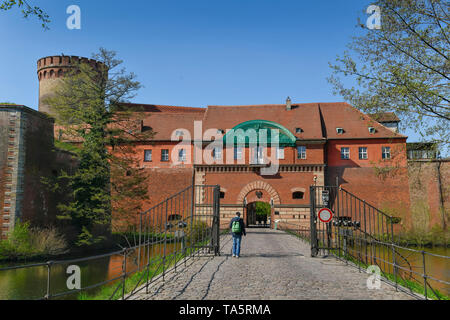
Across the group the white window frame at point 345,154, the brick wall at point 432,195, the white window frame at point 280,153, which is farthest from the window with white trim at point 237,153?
the brick wall at point 432,195

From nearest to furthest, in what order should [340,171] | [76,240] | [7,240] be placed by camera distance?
1. [7,240]
2. [76,240]
3. [340,171]

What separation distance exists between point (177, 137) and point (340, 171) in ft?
46.9

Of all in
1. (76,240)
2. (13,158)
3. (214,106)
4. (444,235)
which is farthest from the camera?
(214,106)

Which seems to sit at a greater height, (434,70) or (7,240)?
(434,70)

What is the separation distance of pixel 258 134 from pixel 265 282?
78.5 feet

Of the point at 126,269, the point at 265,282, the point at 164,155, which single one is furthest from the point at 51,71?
the point at 265,282

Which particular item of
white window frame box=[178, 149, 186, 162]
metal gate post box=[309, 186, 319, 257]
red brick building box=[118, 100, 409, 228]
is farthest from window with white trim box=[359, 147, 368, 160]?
metal gate post box=[309, 186, 319, 257]

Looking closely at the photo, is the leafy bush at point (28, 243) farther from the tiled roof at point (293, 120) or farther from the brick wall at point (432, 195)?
the brick wall at point (432, 195)

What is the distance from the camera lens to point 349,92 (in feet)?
42.3

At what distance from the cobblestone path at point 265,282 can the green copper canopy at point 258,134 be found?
2026 centimetres

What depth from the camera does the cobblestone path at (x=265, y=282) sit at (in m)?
6.78

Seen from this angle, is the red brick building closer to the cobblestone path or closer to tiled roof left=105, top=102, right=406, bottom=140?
tiled roof left=105, top=102, right=406, bottom=140
